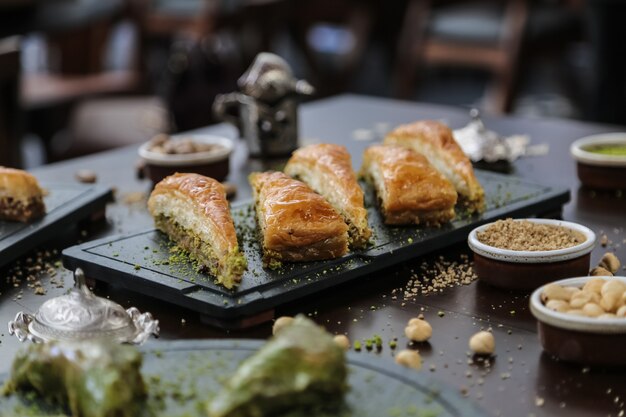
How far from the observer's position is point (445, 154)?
2.43 metres

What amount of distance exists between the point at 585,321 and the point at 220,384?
0.55 metres

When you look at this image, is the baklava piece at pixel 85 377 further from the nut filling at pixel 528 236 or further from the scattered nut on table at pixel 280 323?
the nut filling at pixel 528 236

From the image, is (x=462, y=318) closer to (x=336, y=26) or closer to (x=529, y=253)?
(x=529, y=253)

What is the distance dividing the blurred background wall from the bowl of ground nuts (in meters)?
2.27

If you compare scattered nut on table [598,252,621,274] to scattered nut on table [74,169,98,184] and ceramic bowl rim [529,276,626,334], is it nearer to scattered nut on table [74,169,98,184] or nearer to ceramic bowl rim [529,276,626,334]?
ceramic bowl rim [529,276,626,334]

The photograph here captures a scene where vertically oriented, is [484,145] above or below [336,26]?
above

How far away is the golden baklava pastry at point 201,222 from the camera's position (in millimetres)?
1850

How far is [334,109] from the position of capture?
3.77 meters

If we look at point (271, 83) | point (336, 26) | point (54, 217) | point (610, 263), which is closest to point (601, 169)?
point (610, 263)

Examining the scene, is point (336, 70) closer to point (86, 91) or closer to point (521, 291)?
point (86, 91)

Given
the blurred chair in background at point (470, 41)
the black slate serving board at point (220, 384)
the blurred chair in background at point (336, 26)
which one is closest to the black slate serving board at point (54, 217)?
the black slate serving board at point (220, 384)

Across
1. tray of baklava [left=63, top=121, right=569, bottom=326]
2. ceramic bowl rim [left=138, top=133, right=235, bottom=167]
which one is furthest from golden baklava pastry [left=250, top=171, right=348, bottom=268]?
ceramic bowl rim [left=138, top=133, right=235, bottom=167]

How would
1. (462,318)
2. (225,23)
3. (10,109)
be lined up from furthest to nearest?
1. (225,23)
2. (10,109)
3. (462,318)

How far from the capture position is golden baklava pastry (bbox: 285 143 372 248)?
6.75 ft
